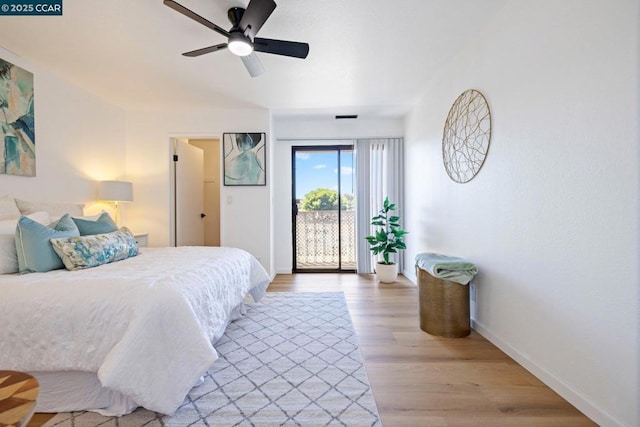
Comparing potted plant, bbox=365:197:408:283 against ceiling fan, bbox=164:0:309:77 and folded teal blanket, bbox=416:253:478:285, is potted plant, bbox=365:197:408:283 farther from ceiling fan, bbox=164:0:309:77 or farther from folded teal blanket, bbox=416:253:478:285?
ceiling fan, bbox=164:0:309:77

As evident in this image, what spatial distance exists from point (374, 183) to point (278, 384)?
338cm

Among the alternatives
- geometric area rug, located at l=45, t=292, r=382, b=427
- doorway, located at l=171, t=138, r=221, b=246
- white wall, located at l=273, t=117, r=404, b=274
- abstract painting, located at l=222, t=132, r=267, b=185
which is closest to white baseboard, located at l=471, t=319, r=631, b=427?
geometric area rug, located at l=45, t=292, r=382, b=427

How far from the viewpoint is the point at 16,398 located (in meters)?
0.66

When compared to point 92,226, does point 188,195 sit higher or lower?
higher

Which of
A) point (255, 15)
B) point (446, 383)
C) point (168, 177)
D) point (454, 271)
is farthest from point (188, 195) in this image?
point (446, 383)

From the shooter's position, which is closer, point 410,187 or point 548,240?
point 548,240

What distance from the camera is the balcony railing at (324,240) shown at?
4660 millimetres

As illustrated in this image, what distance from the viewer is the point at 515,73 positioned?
1860mm

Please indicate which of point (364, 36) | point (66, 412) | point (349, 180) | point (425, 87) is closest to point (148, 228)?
point (66, 412)

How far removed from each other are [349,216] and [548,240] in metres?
3.18

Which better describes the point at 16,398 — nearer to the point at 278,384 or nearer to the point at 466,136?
the point at 278,384

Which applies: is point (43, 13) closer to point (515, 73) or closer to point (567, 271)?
point (515, 73)

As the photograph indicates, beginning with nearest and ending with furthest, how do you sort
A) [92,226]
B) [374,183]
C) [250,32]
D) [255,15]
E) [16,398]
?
1. [16,398]
2. [255,15]
3. [250,32]
4. [92,226]
5. [374,183]

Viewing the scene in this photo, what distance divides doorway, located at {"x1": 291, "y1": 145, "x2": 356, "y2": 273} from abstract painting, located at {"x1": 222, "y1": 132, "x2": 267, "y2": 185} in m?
0.74
